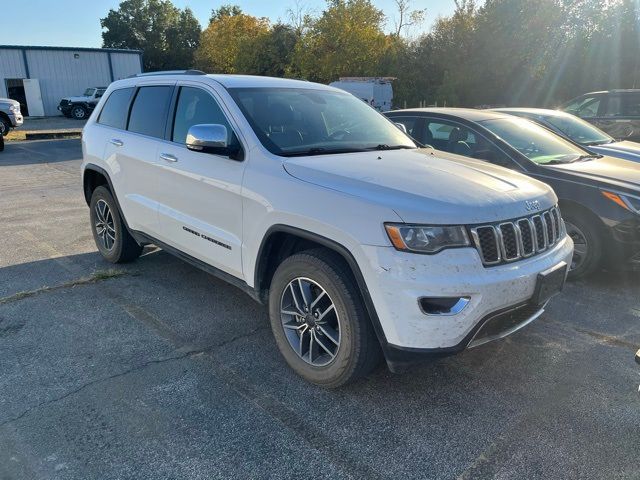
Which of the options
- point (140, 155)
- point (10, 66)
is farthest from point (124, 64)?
point (140, 155)

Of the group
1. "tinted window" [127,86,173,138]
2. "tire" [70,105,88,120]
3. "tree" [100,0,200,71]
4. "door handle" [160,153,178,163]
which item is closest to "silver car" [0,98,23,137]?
"tire" [70,105,88,120]

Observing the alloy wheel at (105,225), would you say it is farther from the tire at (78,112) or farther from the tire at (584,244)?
the tire at (78,112)

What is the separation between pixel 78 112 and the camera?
3344 cm

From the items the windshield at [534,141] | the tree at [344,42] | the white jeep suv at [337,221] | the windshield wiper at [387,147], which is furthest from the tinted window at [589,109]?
the tree at [344,42]

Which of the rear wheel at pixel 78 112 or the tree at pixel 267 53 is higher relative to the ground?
the tree at pixel 267 53

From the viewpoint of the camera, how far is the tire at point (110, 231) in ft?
17.3

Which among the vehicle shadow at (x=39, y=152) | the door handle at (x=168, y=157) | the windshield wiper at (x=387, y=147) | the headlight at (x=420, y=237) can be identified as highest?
the windshield wiper at (x=387, y=147)

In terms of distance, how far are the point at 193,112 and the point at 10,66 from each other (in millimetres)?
38451

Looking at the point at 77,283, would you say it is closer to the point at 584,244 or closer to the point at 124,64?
the point at 584,244

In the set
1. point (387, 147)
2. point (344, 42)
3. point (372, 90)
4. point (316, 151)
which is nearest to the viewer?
point (316, 151)

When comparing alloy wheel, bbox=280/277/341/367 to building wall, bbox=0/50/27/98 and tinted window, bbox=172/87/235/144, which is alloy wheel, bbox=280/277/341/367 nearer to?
tinted window, bbox=172/87/235/144

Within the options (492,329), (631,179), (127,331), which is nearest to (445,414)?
(492,329)

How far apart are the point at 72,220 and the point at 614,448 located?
720cm


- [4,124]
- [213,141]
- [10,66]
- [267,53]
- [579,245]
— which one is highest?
[267,53]
